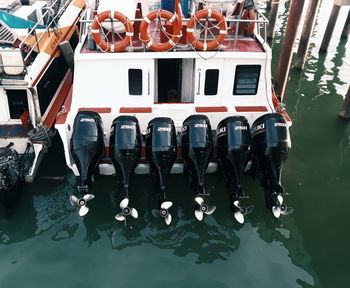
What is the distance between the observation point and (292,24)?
A: 9.82 meters

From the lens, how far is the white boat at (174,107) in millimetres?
7191

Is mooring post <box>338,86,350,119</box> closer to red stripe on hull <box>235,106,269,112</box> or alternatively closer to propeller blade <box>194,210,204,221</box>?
red stripe on hull <box>235,106,269,112</box>

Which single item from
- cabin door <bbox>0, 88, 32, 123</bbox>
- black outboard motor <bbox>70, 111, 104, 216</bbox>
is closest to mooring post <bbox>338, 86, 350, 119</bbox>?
black outboard motor <bbox>70, 111, 104, 216</bbox>

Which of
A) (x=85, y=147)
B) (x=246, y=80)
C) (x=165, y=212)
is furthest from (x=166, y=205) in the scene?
(x=246, y=80)

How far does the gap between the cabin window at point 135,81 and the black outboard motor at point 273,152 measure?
2869 millimetres

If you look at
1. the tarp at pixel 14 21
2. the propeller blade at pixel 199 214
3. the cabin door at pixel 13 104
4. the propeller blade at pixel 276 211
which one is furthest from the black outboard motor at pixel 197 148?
the tarp at pixel 14 21

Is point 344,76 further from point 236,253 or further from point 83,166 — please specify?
point 83,166

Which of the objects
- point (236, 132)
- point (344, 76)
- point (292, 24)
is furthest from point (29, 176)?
point (344, 76)

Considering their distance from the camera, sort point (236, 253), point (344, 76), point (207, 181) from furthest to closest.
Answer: point (344, 76) < point (207, 181) < point (236, 253)

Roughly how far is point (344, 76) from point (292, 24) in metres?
5.31

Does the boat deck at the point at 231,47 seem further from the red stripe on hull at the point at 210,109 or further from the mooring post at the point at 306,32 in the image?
the mooring post at the point at 306,32

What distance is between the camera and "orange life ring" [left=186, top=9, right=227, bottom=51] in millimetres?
7430

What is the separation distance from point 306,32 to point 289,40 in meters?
3.58

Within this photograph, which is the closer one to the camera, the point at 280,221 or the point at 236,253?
the point at 236,253
